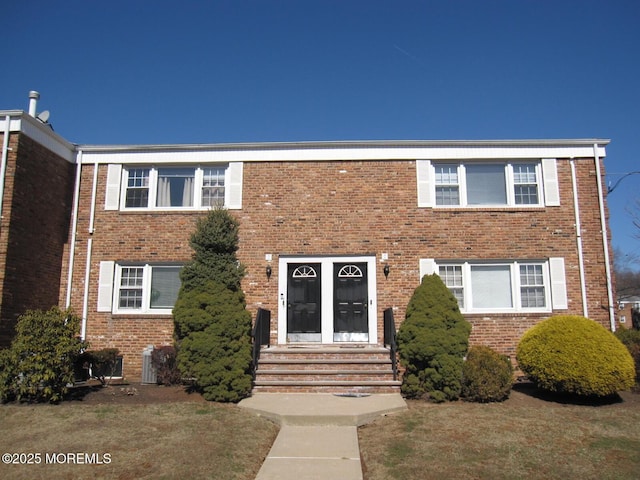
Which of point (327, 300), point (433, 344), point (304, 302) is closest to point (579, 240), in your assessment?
point (433, 344)

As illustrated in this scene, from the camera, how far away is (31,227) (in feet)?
36.1

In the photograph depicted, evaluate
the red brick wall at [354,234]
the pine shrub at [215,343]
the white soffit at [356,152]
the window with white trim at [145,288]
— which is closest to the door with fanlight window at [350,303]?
the red brick wall at [354,234]

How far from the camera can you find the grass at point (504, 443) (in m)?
5.66

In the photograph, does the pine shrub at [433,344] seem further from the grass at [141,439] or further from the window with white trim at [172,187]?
the window with white trim at [172,187]

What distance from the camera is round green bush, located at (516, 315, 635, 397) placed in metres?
8.62

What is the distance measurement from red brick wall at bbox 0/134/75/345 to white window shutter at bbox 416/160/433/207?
8.74 meters

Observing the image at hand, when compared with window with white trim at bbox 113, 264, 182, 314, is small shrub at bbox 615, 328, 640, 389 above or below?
below

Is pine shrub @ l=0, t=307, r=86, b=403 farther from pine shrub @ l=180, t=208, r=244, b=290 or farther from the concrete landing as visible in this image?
the concrete landing

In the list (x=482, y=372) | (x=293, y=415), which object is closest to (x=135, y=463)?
(x=293, y=415)

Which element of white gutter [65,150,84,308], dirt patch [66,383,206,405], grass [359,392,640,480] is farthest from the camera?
white gutter [65,150,84,308]

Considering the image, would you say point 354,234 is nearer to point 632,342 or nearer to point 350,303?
point 350,303

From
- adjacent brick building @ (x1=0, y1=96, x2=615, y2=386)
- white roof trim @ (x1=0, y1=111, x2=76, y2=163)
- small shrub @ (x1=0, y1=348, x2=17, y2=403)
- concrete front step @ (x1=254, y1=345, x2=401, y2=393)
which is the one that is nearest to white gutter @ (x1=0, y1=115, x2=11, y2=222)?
white roof trim @ (x1=0, y1=111, x2=76, y2=163)

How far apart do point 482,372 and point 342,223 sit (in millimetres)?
4774

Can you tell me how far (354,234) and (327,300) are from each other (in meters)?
1.72
